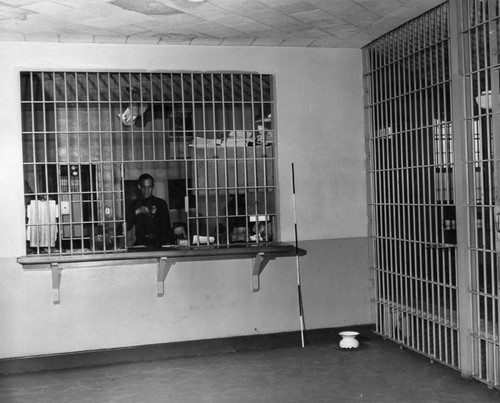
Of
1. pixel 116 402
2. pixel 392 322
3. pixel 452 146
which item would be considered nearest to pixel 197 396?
pixel 116 402

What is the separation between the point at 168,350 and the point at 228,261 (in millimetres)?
973

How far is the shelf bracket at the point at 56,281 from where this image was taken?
564 cm

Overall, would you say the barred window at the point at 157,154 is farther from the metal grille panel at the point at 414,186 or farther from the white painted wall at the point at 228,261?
the metal grille panel at the point at 414,186

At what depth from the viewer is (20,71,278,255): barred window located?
596cm

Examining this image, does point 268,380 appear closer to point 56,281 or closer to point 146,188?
point 56,281

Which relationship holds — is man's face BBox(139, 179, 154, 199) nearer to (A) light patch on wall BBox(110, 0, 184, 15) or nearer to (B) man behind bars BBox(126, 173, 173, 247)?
(B) man behind bars BBox(126, 173, 173, 247)

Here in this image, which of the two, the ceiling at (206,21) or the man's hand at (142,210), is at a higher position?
the ceiling at (206,21)

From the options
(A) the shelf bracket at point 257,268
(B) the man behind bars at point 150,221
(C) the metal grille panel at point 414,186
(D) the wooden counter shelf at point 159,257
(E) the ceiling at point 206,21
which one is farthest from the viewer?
(B) the man behind bars at point 150,221

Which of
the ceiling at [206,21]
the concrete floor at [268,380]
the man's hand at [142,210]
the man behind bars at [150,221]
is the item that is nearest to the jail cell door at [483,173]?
the concrete floor at [268,380]

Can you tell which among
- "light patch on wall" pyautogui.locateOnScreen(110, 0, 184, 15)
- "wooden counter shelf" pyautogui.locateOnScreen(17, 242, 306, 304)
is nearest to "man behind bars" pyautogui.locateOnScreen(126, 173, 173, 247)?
"wooden counter shelf" pyautogui.locateOnScreen(17, 242, 306, 304)

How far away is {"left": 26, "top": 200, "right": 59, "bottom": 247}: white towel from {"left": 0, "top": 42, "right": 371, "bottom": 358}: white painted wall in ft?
0.31

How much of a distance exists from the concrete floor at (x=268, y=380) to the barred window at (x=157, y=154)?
1103 mm

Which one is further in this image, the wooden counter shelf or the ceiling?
the wooden counter shelf

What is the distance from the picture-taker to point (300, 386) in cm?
495
